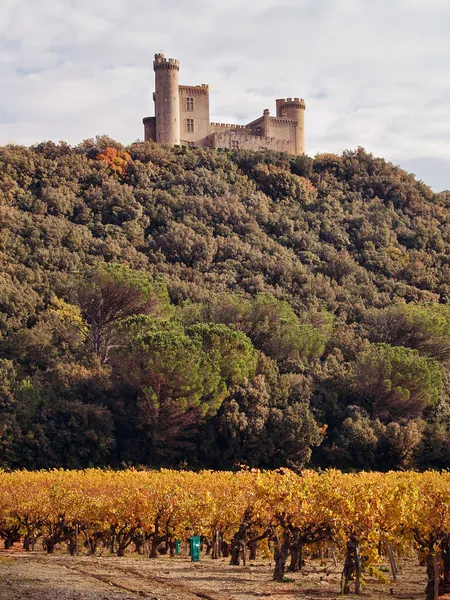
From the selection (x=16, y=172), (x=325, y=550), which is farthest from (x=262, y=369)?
(x=16, y=172)

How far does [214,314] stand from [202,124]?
3974cm

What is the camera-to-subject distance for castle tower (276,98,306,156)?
98.6m

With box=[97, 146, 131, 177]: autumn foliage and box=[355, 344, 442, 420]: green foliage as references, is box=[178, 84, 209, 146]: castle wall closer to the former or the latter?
box=[97, 146, 131, 177]: autumn foliage

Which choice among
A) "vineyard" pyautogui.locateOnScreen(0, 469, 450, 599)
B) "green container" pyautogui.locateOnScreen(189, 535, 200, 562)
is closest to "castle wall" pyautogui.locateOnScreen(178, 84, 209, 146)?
"vineyard" pyautogui.locateOnScreen(0, 469, 450, 599)

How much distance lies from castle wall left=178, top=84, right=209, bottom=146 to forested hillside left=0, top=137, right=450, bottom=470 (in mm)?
4614

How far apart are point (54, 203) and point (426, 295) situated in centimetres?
3023

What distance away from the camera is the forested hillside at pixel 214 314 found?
5053cm

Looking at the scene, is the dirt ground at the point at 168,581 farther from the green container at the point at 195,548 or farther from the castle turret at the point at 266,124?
the castle turret at the point at 266,124

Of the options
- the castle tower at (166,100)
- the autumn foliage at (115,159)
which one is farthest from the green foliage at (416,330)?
the castle tower at (166,100)

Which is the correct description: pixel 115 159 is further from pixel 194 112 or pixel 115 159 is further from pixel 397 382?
pixel 397 382

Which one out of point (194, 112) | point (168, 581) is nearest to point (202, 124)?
point (194, 112)

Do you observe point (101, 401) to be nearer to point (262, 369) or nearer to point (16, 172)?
point (262, 369)

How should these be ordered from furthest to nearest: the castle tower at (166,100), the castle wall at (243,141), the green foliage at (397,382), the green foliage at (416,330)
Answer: the castle wall at (243,141)
the castle tower at (166,100)
the green foliage at (416,330)
the green foliage at (397,382)

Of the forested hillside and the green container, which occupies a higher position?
the forested hillside
